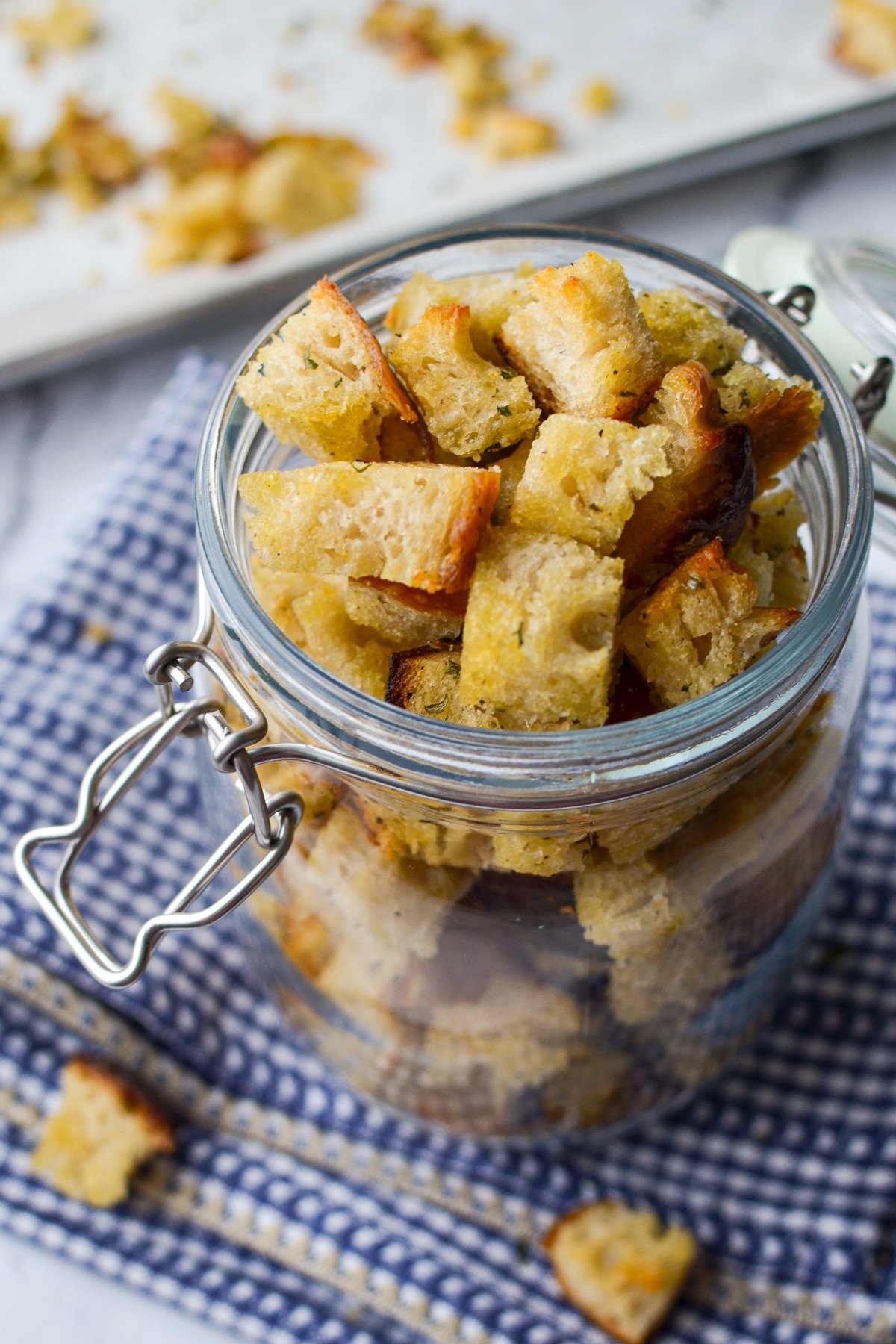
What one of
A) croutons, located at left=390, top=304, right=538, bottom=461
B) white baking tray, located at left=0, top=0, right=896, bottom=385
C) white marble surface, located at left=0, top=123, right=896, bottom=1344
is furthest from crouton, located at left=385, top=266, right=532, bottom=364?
white baking tray, located at left=0, top=0, right=896, bottom=385

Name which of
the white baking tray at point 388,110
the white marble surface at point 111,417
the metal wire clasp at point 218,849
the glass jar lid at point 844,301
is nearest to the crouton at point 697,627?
the metal wire clasp at point 218,849

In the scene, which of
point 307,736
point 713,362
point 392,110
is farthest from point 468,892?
point 392,110

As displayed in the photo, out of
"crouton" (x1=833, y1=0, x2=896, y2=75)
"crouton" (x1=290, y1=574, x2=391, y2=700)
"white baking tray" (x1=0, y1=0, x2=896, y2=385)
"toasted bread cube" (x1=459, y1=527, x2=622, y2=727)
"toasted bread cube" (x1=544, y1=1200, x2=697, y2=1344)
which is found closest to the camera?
"toasted bread cube" (x1=459, y1=527, x2=622, y2=727)

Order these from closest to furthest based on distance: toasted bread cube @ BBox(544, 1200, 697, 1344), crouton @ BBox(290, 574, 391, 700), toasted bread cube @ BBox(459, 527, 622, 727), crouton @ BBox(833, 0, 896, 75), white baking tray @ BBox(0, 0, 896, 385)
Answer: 1. toasted bread cube @ BBox(459, 527, 622, 727)
2. crouton @ BBox(290, 574, 391, 700)
3. toasted bread cube @ BBox(544, 1200, 697, 1344)
4. white baking tray @ BBox(0, 0, 896, 385)
5. crouton @ BBox(833, 0, 896, 75)

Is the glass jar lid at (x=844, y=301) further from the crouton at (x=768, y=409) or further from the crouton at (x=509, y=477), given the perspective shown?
the crouton at (x=509, y=477)

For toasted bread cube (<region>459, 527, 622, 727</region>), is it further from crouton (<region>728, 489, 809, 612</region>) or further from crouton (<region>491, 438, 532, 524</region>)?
crouton (<region>728, 489, 809, 612</region>)
